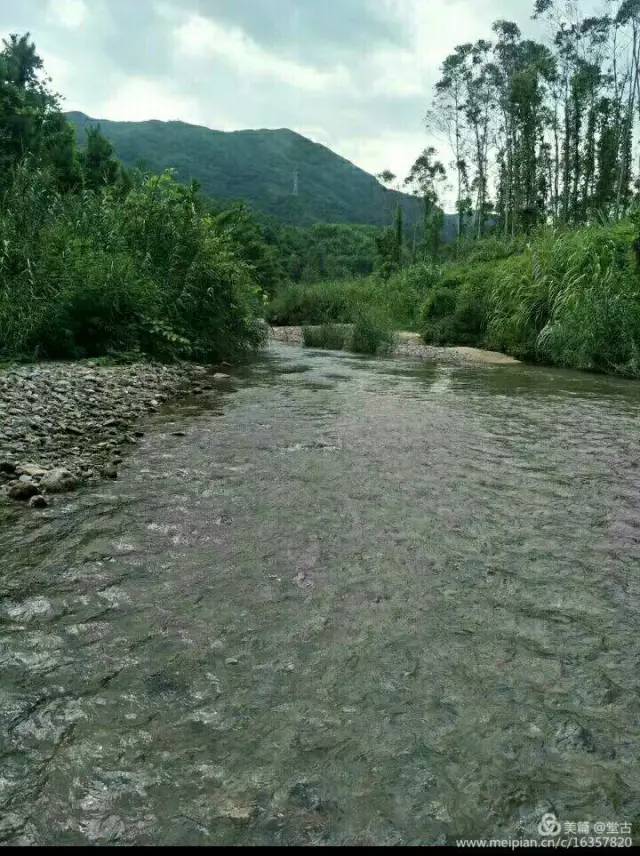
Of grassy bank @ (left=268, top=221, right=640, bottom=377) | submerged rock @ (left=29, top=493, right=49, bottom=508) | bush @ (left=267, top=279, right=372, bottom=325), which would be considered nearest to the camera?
submerged rock @ (left=29, top=493, right=49, bottom=508)

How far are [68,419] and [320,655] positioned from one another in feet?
11.9

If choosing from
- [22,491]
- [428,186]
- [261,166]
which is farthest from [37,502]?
[261,166]

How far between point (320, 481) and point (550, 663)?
2.05 m

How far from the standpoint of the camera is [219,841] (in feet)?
4.18

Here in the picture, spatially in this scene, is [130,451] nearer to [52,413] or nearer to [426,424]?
[52,413]

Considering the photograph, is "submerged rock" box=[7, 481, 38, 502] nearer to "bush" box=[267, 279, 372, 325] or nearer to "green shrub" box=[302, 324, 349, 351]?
"green shrub" box=[302, 324, 349, 351]

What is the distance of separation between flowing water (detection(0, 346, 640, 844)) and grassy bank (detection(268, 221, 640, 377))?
6.35 m

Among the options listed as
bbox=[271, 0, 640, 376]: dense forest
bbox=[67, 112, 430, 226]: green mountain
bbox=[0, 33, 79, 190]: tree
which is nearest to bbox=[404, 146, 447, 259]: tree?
bbox=[271, 0, 640, 376]: dense forest

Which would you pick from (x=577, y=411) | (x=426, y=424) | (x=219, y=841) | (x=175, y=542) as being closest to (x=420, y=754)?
(x=219, y=841)

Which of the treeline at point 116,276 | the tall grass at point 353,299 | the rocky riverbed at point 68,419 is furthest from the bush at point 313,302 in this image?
the rocky riverbed at point 68,419

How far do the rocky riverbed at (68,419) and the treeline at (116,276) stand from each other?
820 millimetres

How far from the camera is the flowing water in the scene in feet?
4.53

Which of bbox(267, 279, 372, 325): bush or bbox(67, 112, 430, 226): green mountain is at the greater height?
bbox(67, 112, 430, 226): green mountain

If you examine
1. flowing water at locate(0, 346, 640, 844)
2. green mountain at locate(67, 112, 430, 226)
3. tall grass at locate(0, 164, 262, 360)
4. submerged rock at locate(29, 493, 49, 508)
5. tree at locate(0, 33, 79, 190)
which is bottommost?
flowing water at locate(0, 346, 640, 844)
